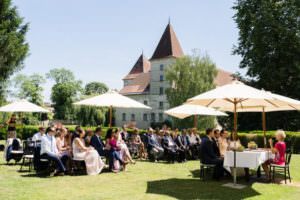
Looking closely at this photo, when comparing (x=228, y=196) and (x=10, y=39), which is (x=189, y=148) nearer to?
(x=228, y=196)

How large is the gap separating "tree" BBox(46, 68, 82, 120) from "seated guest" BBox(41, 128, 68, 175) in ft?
195

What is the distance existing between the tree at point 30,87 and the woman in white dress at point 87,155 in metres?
60.3

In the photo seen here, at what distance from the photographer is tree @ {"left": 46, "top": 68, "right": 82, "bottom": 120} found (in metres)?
68.6

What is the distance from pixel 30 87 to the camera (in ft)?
210

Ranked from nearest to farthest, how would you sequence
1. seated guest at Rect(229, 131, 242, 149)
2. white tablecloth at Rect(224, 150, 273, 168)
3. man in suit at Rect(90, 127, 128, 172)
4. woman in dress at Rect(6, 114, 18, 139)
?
white tablecloth at Rect(224, 150, 273, 168)
seated guest at Rect(229, 131, 242, 149)
man in suit at Rect(90, 127, 128, 172)
woman in dress at Rect(6, 114, 18, 139)

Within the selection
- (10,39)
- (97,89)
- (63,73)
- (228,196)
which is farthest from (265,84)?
(97,89)

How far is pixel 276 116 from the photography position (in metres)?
25.1

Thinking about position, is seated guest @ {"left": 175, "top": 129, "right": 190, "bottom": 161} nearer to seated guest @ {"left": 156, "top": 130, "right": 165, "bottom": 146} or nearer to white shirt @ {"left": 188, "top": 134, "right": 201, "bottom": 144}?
white shirt @ {"left": 188, "top": 134, "right": 201, "bottom": 144}

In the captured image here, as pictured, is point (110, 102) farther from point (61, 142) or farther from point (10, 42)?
point (10, 42)

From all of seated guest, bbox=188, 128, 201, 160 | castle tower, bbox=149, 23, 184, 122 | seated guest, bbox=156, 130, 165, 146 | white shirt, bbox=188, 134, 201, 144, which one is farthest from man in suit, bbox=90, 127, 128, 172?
castle tower, bbox=149, 23, 184, 122

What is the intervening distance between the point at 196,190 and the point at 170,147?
6119mm

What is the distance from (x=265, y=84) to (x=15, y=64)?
25.1 metres

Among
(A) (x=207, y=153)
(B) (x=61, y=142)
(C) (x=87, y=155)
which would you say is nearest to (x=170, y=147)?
(A) (x=207, y=153)

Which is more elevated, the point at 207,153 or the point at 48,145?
the point at 48,145
